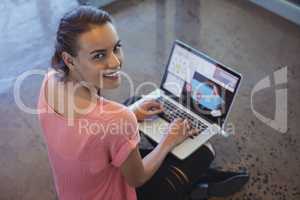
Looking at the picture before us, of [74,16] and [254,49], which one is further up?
[74,16]

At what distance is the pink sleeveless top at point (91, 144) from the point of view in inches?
44.4

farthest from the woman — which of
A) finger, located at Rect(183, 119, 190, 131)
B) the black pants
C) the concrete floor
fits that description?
the concrete floor

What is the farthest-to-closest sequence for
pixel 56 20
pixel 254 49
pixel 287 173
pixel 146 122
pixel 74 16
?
pixel 56 20, pixel 254 49, pixel 287 173, pixel 146 122, pixel 74 16

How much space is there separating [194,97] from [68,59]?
668 millimetres

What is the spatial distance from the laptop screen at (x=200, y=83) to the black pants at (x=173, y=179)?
19 cm

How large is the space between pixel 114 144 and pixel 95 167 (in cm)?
9

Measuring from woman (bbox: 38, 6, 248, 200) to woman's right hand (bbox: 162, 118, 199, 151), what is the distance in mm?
181

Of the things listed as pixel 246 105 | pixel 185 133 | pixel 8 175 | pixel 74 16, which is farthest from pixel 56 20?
pixel 74 16

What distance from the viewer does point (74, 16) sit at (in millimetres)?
1104

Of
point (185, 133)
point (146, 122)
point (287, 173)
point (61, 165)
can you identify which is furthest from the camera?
Answer: point (287, 173)

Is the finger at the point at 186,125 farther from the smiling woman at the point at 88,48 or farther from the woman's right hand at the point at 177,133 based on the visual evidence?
the smiling woman at the point at 88,48

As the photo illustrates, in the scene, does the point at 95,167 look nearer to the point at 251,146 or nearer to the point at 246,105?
the point at 251,146

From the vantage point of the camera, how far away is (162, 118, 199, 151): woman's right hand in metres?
1.48

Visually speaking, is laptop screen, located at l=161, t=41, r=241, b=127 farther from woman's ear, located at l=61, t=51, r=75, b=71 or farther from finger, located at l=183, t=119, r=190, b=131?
woman's ear, located at l=61, t=51, r=75, b=71
